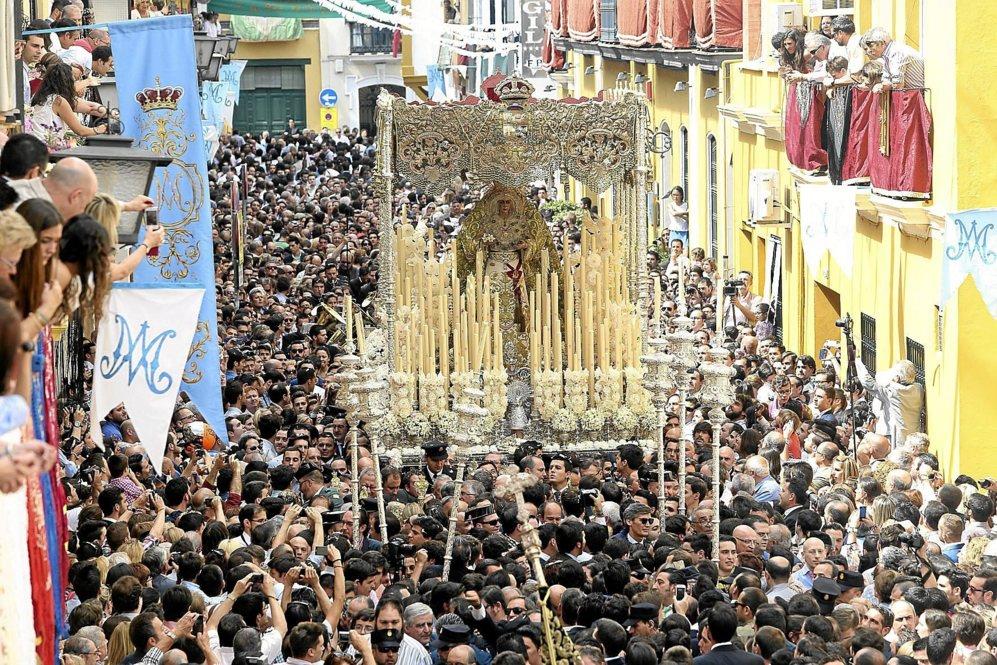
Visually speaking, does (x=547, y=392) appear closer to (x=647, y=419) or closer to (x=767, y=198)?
(x=647, y=419)

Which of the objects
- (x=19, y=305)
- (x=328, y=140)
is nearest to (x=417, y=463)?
(x=19, y=305)

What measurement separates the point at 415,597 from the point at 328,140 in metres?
40.5

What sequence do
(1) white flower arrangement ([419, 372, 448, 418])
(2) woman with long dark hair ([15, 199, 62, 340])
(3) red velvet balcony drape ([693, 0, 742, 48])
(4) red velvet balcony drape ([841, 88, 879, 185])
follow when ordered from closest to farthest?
(2) woman with long dark hair ([15, 199, 62, 340]), (1) white flower arrangement ([419, 372, 448, 418]), (4) red velvet balcony drape ([841, 88, 879, 185]), (3) red velvet balcony drape ([693, 0, 742, 48])

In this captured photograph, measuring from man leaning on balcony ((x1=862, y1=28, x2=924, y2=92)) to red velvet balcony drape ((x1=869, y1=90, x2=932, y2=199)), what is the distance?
12 cm

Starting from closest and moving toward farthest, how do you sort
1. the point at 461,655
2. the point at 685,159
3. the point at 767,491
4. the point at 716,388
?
the point at 461,655 → the point at 716,388 → the point at 767,491 → the point at 685,159

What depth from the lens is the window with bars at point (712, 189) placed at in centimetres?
3070

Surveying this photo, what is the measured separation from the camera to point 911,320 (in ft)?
61.6

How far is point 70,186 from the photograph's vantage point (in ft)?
23.5

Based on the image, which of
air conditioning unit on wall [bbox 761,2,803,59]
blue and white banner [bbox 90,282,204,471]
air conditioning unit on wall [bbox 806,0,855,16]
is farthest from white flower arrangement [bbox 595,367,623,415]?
air conditioning unit on wall [bbox 761,2,803,59]

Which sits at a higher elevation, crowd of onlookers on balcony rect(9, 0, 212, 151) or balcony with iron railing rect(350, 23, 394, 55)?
balcony with iron railing rect(350, 23, 394, 55)

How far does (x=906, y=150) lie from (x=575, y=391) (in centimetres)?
383

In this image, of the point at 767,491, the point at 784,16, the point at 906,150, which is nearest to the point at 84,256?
the point at 767,491

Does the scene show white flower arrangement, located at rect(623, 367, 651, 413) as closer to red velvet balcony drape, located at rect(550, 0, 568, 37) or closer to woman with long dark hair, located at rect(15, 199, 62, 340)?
woman with long dark hair, located at rect(15, 199, 62, 340)

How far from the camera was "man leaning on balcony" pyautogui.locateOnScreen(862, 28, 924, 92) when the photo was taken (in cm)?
1784
